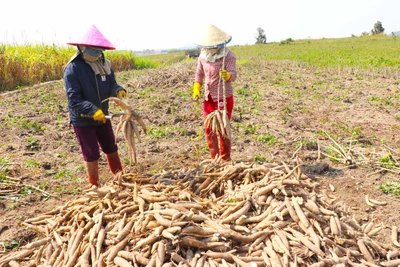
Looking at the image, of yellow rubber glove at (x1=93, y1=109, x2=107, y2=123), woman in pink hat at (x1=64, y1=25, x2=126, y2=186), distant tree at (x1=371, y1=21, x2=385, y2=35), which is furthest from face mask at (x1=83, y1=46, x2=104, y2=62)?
distant tree at (x1=371, y1=21, x2=385, y2=35)

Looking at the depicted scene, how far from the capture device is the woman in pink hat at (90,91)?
3070mm

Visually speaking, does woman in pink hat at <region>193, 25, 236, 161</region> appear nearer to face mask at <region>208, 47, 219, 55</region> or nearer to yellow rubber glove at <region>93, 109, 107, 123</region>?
face mask at <region>208, 47, 219, 55</region>

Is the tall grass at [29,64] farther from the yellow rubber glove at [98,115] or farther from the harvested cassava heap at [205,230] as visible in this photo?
the harvested cassava heap at [205,230]

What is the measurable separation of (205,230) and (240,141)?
3.16 metres

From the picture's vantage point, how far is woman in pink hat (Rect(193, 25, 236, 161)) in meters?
3.74

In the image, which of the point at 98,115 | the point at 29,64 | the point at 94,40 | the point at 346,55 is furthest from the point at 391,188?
the point at 346,55

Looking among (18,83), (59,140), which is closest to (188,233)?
(59,140)

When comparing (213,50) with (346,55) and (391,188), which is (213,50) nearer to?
(391,188)

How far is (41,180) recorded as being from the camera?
159 inches

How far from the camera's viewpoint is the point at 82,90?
3195mm

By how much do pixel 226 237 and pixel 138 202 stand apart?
825 mm

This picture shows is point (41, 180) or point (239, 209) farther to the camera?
point (41, 180)

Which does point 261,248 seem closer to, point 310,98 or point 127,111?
point 127,111

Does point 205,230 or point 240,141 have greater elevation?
point 205,230
